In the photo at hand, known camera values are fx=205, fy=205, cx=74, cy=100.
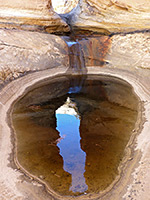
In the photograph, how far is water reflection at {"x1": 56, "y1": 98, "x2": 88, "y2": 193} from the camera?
9.79 ft

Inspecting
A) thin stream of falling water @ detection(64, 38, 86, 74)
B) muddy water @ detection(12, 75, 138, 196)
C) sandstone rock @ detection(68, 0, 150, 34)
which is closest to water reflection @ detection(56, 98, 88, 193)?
muddy water @ detection(12, 75, 138, 196)

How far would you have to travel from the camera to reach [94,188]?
9.32 ft

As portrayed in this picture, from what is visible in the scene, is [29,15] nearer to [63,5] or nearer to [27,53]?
[27,53]

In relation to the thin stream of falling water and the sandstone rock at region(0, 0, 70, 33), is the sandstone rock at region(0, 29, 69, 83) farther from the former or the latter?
the sandstone rock at region(0, 0, 70, 33)

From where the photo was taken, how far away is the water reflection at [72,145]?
2984 mm

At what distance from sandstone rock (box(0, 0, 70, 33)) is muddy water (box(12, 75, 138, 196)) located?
131 inches

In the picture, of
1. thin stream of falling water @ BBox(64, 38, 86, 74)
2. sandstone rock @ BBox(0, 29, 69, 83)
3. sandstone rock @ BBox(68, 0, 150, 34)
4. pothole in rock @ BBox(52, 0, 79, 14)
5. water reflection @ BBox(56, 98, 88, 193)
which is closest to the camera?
water reflection @ BBox(56, 98, 88, 193)

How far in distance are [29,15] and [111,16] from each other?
12.3 feet

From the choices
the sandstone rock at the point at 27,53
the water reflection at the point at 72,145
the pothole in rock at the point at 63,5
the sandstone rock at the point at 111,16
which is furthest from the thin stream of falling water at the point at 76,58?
the pothole in rock at the point at 63,5

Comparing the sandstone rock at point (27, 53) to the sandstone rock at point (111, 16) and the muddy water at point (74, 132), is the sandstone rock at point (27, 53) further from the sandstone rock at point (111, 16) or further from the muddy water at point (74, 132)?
the sandstone rock at point (111, 16)

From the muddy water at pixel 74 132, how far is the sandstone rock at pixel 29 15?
10.9ft

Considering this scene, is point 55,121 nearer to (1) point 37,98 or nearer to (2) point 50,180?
(1) point 37,98

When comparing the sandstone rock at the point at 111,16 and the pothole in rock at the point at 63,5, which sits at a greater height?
the sandstone rock at the point at 111,16

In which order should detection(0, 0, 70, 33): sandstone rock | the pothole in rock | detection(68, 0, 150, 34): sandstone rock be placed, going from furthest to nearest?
1. the pothole in rock
2. detection(68, 0, 150, 34): sandstone rock
3. detection(0, 0, 70, 33): sandstone rock
